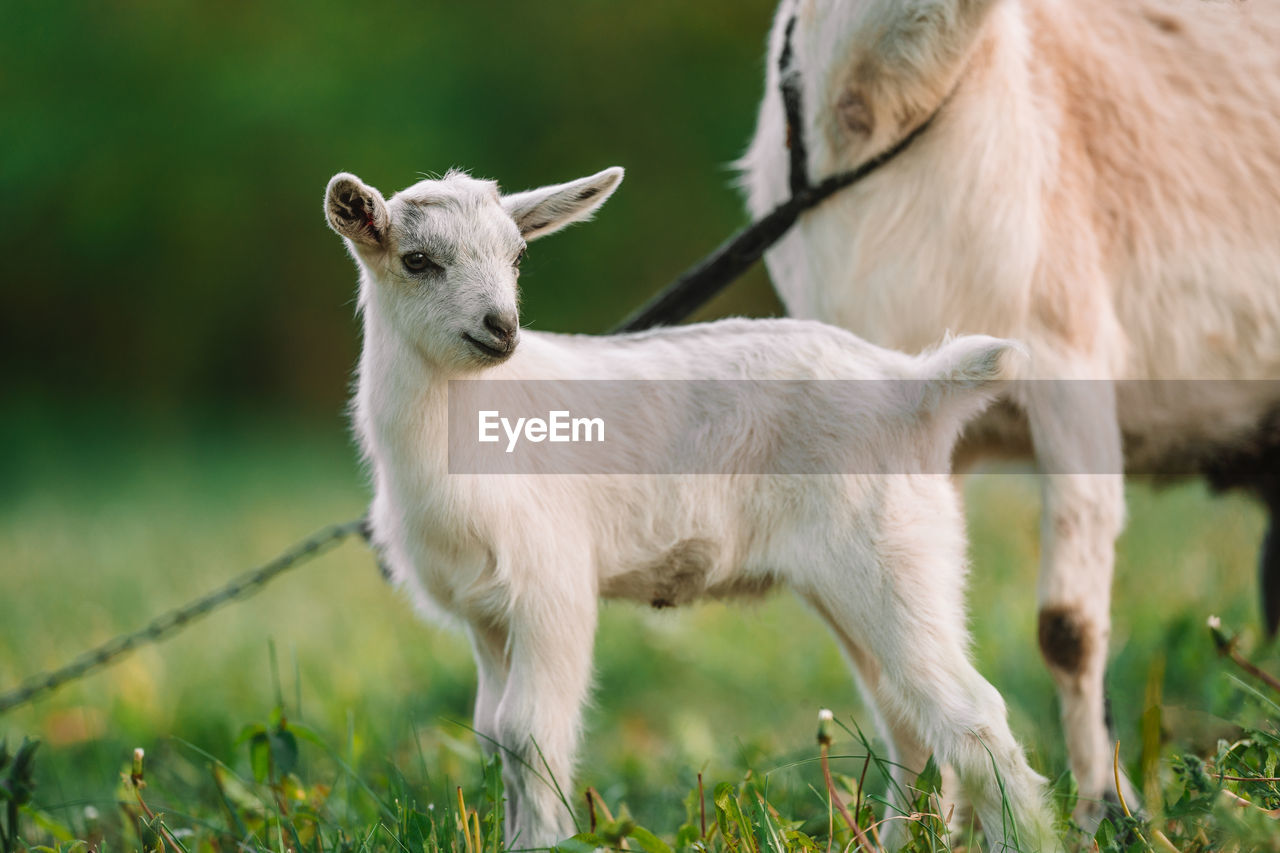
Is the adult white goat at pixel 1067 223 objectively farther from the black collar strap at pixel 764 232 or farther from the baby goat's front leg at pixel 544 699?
the baby goat's front leg at pixel 544 699

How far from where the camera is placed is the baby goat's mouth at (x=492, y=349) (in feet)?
7.73

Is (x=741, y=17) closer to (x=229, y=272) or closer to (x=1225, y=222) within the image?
(x=229, y=272)

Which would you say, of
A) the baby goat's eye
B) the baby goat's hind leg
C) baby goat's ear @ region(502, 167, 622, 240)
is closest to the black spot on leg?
the baby goat's hind leg

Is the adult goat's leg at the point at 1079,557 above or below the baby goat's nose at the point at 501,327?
below

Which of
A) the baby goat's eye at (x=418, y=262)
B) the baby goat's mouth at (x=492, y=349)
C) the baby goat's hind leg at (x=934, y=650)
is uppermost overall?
the baby goat's eye at (x=418, y=262)

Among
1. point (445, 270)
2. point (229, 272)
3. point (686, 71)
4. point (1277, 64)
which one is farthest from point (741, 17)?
point (445, 270)

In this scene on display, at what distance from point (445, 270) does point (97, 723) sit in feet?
9.43

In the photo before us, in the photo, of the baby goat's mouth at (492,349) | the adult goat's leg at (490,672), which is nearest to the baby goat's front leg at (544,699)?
the adult goat's leg at (490,672)

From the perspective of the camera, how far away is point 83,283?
13727 millimetres

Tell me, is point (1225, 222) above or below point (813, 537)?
above

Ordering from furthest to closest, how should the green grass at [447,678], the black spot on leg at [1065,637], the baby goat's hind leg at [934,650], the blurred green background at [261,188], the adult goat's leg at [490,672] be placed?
the blurred green background at [261,188], the green grass at [447,678], the black spot on leg at [1065,637], the adult goat's leg at [490,672], the baby goat's hind leg at [934,650]

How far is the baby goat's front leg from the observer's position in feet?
8.16

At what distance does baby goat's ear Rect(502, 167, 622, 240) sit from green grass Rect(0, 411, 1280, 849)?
95 centimetres

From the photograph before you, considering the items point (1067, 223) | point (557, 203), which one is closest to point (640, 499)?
point (557, 203)
